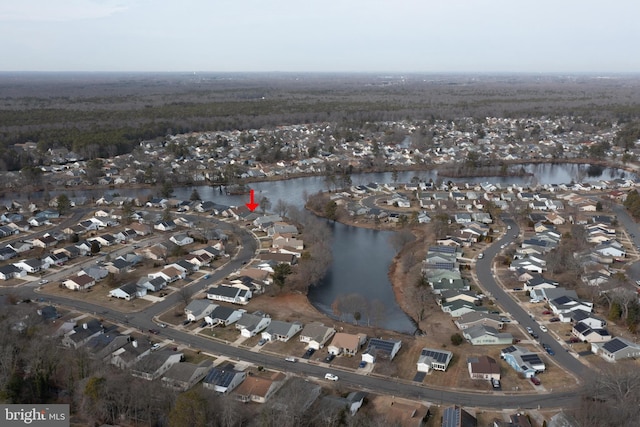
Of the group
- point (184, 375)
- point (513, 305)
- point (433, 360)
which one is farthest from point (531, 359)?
point (184, 375)

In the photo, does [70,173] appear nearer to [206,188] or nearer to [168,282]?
[206,188]

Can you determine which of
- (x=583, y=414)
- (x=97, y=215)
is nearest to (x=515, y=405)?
(x=583, y=414)

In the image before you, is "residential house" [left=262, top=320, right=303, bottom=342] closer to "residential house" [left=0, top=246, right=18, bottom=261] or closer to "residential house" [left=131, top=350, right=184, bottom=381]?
"residential house" [left=131, top=350, right=184, bottom=381]

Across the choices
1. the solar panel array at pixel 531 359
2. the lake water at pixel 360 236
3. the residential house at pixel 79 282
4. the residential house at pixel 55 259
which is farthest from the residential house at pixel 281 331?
the residential house at pixel 55 259

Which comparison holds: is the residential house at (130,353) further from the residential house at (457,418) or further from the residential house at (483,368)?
the residential house at (483,368)

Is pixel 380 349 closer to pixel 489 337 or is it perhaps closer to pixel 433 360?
pixel 433 360

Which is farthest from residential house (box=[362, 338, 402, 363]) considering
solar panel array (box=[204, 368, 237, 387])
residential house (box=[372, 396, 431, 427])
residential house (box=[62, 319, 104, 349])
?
residential house (box=[62, 319, 104, 349])
